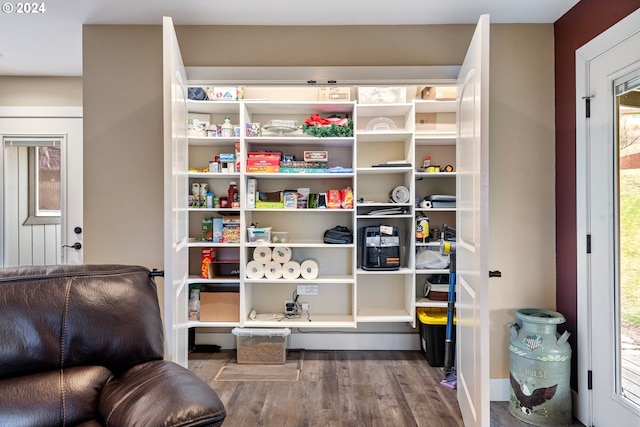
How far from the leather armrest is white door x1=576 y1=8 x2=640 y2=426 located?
2.11m

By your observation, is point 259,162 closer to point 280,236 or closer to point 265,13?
point 280,236

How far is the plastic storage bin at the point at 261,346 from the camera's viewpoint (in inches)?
126

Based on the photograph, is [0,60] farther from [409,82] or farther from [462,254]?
[462,254]

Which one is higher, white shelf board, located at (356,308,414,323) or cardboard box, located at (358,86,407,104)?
cardboard box, located at (358,86,407,104)

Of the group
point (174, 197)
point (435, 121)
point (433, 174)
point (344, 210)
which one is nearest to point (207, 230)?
point (344, 210)

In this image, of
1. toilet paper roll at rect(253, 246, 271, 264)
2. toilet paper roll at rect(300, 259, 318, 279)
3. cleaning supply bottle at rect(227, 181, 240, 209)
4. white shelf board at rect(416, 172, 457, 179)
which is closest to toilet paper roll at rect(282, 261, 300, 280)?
toilet paper roll at rect(300, 259, 318, 279)

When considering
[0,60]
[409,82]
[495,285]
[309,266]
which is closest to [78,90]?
[0,60]

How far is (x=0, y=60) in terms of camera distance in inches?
121

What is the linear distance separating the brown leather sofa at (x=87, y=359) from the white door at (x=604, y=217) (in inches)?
83.1

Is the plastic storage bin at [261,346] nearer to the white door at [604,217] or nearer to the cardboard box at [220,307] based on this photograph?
the cardboard box at [220,307]

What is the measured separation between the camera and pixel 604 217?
2.04 m

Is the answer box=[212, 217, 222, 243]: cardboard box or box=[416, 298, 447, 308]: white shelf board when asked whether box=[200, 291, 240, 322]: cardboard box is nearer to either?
box=[212, 217, 222, 243]: cardboard box

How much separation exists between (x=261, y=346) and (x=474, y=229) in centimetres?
220

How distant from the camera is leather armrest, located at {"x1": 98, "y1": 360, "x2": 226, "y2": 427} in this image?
3.64 feet
